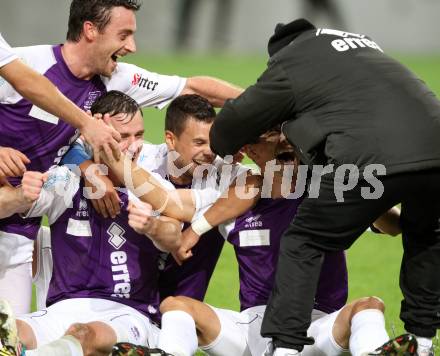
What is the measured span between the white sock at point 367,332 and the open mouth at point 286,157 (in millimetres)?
875

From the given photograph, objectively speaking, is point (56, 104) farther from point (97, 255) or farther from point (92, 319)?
point (92, 319)

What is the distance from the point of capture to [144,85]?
570 centimetres

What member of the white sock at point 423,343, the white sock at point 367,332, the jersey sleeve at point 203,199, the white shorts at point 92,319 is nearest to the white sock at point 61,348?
the white shorts at point 92,319

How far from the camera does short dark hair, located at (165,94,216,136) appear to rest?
5059 millimetres

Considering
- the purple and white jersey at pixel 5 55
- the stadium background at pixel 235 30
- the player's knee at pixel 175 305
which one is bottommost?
the player's knee at pixel 175 305

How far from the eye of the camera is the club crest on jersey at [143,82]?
563 cm

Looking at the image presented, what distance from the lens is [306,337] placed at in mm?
4277

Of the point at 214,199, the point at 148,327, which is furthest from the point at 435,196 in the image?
the point at 148,327

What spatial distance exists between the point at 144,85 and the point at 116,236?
1194 millimetres

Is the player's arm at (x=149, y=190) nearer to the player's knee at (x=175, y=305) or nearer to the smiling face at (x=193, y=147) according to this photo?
the smiling face at (x=193, y=147)

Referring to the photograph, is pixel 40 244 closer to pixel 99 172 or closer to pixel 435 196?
pixel 99 172

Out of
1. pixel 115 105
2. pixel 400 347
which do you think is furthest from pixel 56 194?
pixel 400 347

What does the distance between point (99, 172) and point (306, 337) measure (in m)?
1.37

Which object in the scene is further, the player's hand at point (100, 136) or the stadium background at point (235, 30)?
the stadium background at point (235, 30)
